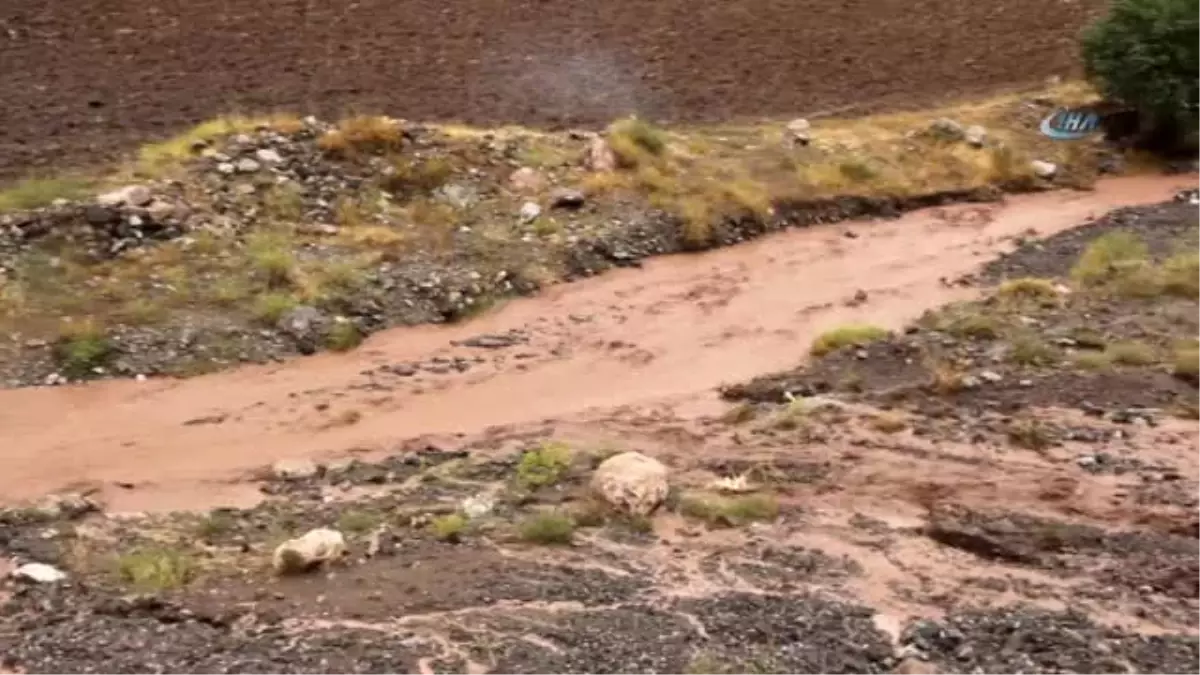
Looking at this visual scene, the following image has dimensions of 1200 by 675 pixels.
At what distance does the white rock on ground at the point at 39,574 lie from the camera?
31.9 ft

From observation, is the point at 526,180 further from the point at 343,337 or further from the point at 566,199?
the point at 343,337

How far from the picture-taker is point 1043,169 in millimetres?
19453

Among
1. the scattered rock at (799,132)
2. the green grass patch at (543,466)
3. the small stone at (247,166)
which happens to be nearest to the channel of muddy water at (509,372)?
the green grass patch at (543,466)

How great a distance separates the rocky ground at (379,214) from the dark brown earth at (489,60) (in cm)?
124

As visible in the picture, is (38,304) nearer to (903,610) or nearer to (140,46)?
(140,46)

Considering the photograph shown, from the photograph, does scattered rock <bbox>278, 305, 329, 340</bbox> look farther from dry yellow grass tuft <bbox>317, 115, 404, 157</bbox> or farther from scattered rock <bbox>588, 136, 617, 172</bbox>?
scattered rock <bbox>588, 136, 617, 172</bbox>

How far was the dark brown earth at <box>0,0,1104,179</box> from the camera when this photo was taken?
18047 mm

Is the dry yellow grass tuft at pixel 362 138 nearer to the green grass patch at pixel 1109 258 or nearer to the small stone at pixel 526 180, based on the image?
the small stone at pixel 526 180

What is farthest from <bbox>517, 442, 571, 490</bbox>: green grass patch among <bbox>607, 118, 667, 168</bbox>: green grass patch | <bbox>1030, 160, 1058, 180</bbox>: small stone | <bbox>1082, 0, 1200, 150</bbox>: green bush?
<bbox>1082, 0, 1200, 150</bbox>: green bush

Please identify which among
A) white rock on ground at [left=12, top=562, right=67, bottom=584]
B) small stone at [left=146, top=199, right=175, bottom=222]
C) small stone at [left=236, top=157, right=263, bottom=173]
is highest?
small stone at [left=236, top=157, right=263, bottom=173]

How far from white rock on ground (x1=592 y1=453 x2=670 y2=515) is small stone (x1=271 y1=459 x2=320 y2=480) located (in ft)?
7.70

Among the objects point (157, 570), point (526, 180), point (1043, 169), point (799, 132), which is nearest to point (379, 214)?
point (526, 180)

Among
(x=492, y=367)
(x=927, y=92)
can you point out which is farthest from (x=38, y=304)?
(x=927, y=92)

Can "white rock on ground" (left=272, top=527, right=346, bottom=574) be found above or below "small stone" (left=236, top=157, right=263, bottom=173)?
below
